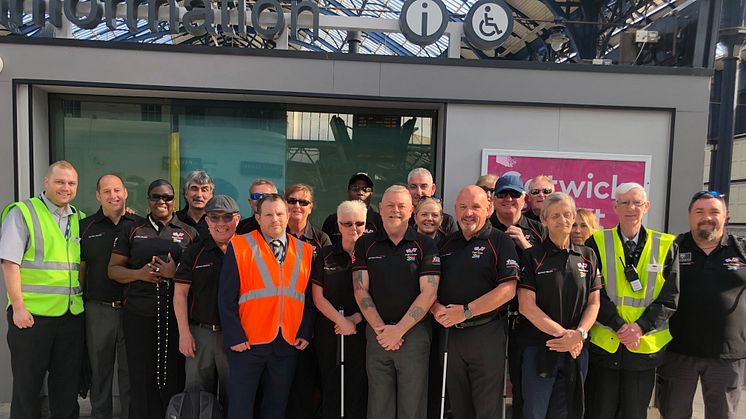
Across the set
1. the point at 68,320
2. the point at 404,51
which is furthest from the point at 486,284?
the point at 404,51

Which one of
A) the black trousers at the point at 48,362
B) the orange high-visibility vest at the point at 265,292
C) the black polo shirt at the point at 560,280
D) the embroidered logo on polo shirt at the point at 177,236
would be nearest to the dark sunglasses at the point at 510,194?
the black polo shirt at the point at 560,280

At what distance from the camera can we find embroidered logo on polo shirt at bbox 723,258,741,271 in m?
3.22

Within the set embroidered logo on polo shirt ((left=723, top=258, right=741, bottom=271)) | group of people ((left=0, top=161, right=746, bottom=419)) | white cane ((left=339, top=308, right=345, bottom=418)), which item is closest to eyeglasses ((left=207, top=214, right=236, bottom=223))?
group of people ((left=0, top=161, right=746, bottom=419))

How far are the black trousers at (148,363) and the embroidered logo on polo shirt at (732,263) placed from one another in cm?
390

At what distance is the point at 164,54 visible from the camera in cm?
448

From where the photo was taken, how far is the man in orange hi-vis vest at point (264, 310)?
3105mm

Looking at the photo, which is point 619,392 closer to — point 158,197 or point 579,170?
point 579,170

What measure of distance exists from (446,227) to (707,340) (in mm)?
1903

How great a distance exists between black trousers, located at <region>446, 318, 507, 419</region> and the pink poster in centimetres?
197

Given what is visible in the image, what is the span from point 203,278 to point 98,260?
992 mm

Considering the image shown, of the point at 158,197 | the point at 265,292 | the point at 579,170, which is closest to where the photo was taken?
the point at 265,292

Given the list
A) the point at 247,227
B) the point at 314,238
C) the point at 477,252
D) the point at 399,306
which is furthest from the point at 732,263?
the point at 247,227

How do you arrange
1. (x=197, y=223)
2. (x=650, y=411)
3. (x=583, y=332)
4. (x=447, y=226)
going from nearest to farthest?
(x=583, y=332)
(x=447, y=226)
(x=197, y=223)
(x=650, y=411)

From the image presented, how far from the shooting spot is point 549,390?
10.3 feet
